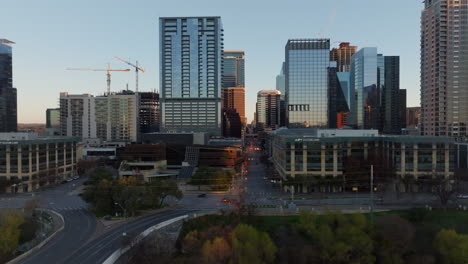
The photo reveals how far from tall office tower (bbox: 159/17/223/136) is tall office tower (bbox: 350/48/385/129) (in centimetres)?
6938

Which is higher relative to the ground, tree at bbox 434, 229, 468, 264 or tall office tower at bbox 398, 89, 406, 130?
tall office tower at bbox 398, 89, 406, 130

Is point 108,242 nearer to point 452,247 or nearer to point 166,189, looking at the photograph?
point 166,189

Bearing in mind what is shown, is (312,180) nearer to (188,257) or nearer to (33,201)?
(188,257)

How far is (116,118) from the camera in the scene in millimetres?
149875

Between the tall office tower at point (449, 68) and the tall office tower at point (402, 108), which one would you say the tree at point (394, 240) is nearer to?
the tall office tower at point (449, 68)

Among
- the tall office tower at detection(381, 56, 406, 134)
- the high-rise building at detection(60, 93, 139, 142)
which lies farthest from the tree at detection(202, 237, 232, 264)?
the tall office tower at detection(381, 56, 406, 134)

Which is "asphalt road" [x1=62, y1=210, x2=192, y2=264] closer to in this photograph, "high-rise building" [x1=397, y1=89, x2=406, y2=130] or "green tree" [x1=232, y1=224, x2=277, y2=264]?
"green tree" [x1=232, y1=224, x2=277, y2=264]

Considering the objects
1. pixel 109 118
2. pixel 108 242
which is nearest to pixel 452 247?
pixel 108 242

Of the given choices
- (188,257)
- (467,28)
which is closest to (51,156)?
(188,257)

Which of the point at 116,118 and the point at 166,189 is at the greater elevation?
the point at 116,118

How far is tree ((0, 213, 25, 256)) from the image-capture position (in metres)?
32.3

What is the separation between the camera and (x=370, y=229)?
3253 centimetres

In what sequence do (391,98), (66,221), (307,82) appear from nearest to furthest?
(66,221)
(307,82)
(391,98)

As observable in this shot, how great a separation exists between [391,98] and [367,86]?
20625 mm
